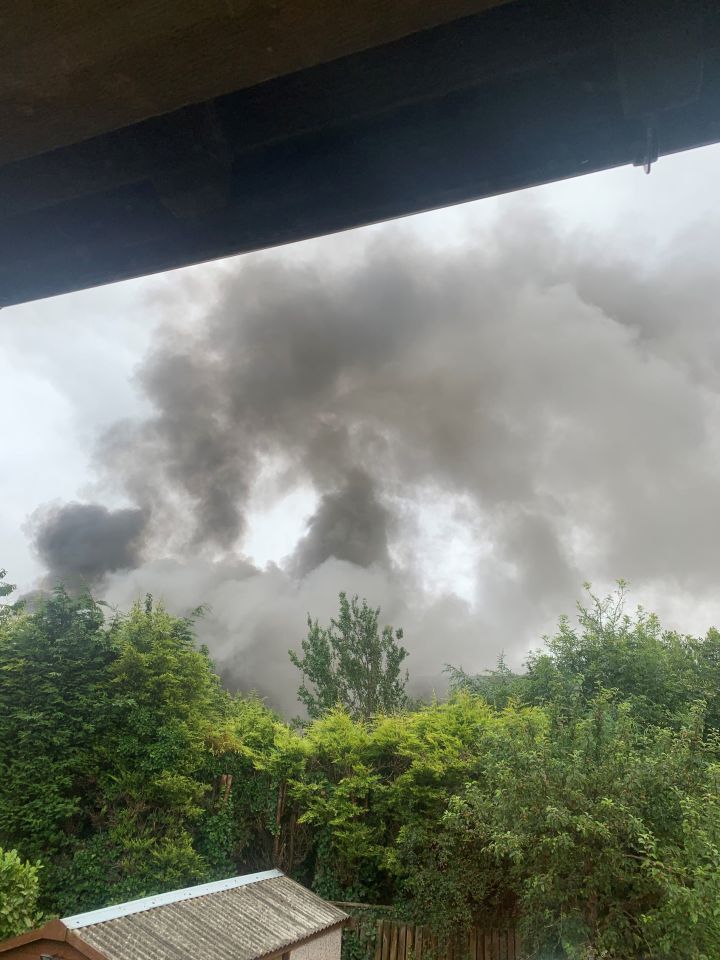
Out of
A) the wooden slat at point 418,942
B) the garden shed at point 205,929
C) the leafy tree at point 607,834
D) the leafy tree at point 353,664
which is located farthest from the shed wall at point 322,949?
the leafy tree at point 353,664

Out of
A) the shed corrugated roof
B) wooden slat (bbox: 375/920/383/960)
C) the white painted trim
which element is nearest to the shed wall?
the shed corrugated roof

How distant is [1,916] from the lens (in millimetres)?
6641

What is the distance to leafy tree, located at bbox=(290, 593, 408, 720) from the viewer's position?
2061 cm

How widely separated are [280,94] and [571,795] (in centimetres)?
723

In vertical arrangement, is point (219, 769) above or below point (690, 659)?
below

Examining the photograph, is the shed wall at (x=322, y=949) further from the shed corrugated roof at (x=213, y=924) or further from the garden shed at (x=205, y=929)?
the shed corrugated roof at (x=213, y=924)

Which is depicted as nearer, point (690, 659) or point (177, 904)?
point (177, 904)

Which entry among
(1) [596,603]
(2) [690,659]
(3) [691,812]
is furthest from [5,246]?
(2) [690,659]

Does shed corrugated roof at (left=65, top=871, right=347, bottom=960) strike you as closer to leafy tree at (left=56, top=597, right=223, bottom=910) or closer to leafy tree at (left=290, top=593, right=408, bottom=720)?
leafy tree at (left=56, top=597, right=223, bottom=910)

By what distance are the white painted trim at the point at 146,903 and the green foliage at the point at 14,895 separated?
1.87 feet

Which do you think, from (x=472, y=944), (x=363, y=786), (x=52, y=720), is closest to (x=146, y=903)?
(x=52, y=720)

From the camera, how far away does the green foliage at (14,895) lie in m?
6.68

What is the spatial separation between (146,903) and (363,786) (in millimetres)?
4718

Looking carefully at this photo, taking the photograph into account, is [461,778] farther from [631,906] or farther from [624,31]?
[624,31]
